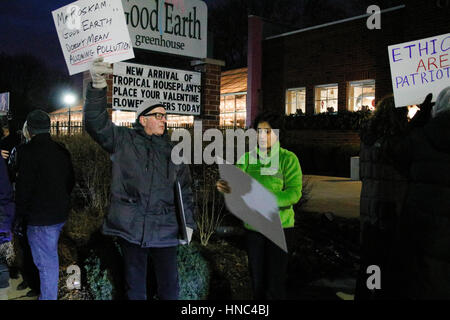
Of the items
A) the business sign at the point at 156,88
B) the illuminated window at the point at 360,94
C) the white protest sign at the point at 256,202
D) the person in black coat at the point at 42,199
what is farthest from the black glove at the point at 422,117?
the illuminated window at the point at 360,94

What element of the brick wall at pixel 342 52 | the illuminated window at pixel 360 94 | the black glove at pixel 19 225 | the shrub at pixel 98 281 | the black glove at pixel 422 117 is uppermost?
the brick wall at pixel 342 52

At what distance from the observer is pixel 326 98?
19.1 meters

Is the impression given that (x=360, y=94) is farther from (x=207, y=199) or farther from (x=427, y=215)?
(x=427, y=215)

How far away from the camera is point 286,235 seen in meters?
3.51

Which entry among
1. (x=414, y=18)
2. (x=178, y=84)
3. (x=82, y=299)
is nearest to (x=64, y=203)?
(x=82, y=299)

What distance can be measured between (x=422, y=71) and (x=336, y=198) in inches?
251


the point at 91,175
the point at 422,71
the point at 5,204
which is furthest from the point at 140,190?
the point at 91,175

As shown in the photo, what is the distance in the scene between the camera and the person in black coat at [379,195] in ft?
12.0

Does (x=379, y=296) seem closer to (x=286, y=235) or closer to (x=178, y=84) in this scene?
(x=286, y=235)

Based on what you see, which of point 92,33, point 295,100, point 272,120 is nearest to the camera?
point 272,120

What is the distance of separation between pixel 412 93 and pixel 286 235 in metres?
1.82

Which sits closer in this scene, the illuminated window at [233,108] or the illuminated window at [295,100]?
the illuminated window at [295,100]

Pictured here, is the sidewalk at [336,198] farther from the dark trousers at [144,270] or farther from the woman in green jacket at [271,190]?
the dark trousers at [144,270]

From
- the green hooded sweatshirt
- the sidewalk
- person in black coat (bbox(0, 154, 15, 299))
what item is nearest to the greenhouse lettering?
person in black coat (bbox(0, 154, 15, 299))
